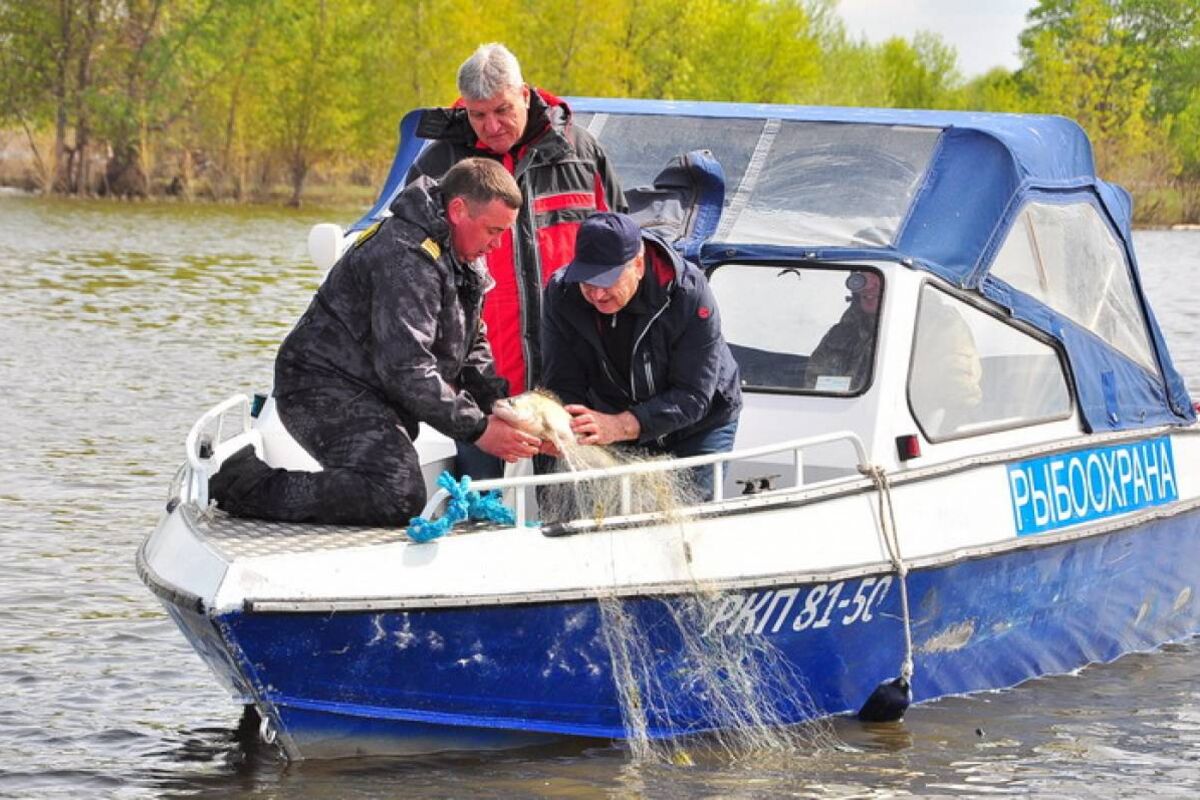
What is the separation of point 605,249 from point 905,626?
1855 mm

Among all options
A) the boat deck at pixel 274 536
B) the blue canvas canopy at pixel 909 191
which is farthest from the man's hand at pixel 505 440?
the blue canvas canopy at pixel 909 191

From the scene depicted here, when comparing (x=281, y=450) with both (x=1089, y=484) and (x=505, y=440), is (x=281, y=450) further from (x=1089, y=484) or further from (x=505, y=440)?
(x=1089, y=484)

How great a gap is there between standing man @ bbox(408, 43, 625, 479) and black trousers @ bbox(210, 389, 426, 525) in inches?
34.2

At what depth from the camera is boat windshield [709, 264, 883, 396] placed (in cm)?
815

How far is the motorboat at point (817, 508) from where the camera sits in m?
6.63

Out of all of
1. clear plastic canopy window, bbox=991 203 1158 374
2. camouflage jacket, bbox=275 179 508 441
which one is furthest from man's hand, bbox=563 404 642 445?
clear plastic canopy window, bbox=991 203 1158 374


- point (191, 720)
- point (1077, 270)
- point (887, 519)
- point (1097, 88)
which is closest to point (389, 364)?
point (887, 519)

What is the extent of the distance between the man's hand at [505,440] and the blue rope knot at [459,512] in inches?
5.9

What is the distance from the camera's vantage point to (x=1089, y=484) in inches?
335

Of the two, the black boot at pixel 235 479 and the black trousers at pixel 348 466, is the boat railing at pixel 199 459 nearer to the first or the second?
the black boot at pixel 235 479

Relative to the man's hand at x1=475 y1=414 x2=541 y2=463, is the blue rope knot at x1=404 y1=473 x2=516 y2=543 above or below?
below

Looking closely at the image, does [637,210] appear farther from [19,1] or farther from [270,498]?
[19,1]

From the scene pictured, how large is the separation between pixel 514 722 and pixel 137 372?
43.1 feet

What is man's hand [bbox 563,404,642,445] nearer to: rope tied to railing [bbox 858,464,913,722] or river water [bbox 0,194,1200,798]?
rope tied to railing [bbox 858,464,913,722]
